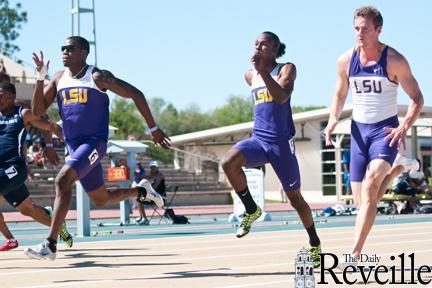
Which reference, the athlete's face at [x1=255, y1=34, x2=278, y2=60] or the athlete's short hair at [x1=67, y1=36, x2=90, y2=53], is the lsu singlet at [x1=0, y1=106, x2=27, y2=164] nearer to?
the athlete's short hair at [x1=67, y1=36, x2=90, y2=53]

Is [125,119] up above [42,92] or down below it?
above

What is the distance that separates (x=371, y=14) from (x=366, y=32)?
0.58ft

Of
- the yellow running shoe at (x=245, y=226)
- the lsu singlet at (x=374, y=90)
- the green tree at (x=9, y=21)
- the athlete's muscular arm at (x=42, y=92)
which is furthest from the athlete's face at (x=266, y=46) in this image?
the green tree at (x=9, y=21)

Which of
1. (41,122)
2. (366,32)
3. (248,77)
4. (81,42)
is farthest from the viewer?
(41,122)

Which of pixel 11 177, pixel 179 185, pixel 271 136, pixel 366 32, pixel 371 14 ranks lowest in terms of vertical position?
pixel 11 177

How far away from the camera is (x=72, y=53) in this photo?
9.55 meters

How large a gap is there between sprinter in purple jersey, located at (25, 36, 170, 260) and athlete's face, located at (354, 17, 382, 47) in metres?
2.16

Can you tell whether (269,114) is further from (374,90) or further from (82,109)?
(82,109)

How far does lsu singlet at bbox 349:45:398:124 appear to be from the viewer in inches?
328

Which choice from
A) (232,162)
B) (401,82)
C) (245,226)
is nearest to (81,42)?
(232,162)

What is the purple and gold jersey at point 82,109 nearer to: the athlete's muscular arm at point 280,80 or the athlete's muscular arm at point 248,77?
the athlete's muscular arm at point 248,77

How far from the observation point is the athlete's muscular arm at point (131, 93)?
9.02 m

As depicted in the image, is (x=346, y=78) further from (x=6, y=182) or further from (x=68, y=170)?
(x=6, y=182)

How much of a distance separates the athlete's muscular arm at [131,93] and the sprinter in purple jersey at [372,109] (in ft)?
6.24
